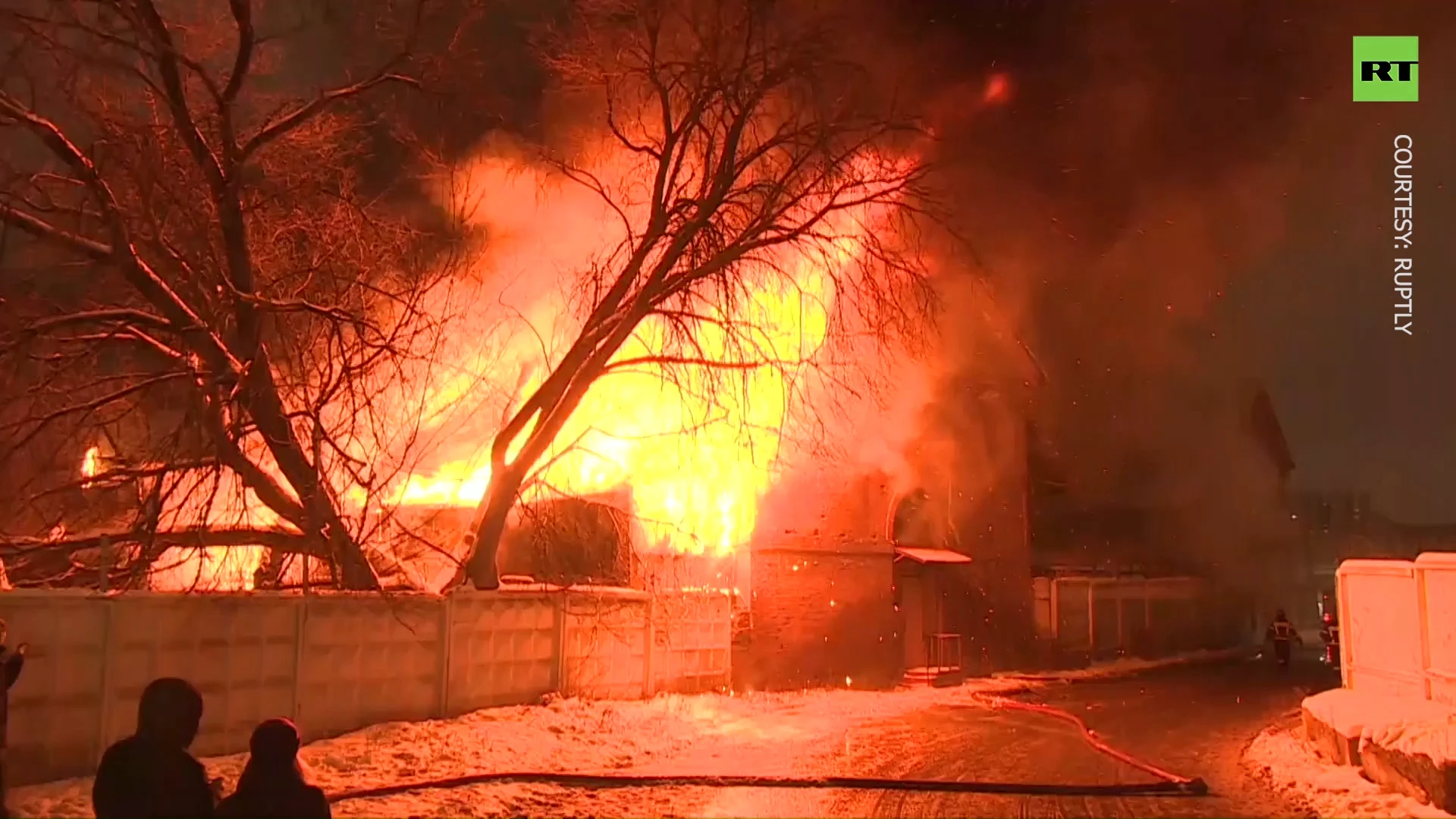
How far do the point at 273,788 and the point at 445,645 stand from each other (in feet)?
25.9

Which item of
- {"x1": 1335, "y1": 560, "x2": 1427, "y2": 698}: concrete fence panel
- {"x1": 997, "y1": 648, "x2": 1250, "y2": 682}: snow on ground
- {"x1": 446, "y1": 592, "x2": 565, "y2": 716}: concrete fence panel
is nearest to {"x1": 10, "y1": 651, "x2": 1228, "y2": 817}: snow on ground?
{"x1": 446, "y1": 592, "x2": 565, "y2": 716}: concrete fence panel

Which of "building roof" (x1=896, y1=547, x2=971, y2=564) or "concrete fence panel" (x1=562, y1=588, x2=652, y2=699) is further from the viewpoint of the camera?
"building roof" (x1=896, y1=547, x2=971, y2=564)

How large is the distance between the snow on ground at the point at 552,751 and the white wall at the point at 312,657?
1.10 feet

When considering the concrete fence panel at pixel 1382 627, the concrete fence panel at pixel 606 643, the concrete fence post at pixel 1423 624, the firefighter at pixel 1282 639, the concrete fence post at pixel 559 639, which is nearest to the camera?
the concrete fence post at pixel 1423 624

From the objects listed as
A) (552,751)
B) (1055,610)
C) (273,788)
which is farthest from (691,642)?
(273,788)

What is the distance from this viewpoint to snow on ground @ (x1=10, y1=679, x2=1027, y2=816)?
8.97 metres

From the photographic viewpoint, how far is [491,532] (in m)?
14.0

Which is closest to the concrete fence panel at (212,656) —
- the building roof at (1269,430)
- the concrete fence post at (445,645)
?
the concrete fence post at (445,645)

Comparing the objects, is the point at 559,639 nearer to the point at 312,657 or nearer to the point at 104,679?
the point at 312,657

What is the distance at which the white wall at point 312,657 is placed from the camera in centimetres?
948

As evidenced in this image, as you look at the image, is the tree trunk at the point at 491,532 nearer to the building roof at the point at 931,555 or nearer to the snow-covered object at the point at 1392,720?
the building roof at the point at 931,555

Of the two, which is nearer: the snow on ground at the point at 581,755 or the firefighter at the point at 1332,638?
the snow on ground at the point at 581,755

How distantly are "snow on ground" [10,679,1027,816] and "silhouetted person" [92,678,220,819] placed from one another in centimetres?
362

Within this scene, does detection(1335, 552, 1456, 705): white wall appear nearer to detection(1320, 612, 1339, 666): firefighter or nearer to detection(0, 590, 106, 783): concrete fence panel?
detection(1320, 612, 1339, 666): firefighter
